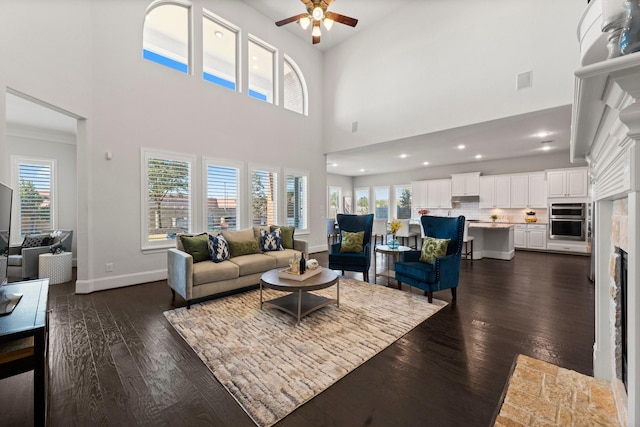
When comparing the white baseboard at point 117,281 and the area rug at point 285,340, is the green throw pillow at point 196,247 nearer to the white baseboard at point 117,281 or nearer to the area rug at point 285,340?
the area rug at point 285,340

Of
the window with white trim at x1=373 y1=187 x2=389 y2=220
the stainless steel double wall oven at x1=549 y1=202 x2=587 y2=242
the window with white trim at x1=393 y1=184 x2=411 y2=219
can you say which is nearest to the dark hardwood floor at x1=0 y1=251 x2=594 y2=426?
the stainless steel double wall oven at x1=549 y1=202 x2=587 y2=242

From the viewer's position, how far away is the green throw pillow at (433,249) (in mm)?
3570

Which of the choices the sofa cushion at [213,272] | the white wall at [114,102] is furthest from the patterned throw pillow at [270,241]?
the white wall at [114,102]

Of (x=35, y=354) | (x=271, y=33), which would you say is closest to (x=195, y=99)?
(x=271, y=33)

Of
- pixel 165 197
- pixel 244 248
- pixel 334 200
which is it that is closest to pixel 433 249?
pixel 244 248

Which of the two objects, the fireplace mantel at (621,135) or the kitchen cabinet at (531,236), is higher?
the fireplace mantel at (621,135)

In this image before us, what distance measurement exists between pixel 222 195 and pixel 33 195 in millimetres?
3847

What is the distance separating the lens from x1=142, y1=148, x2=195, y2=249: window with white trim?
437 cm

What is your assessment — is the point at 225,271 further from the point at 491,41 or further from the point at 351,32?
the point at 351,32

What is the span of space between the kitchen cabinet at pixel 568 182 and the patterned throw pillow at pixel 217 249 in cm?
854

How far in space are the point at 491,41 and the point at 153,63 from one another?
224 inches

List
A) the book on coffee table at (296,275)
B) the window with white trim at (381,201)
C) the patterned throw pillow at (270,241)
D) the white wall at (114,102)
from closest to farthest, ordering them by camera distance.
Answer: the book on coffee table at (296,275)
the white wall at (114,102)
the patterned throw pillow at (270,241)
the window with white trim at (381,201)

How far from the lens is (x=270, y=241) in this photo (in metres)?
4.55

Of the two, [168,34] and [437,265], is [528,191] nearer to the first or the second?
[437,265]
